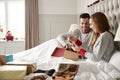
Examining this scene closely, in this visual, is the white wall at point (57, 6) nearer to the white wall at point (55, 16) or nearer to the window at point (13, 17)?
the white wall at point (55, 16)

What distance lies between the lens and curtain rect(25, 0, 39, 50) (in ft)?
17.6

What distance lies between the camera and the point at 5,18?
18.8 feet

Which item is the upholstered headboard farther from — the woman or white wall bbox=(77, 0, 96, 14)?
white wall bbox=(77, 0, 96, 14)

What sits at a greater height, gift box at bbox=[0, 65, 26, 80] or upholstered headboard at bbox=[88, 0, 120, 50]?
upholstered headboard at bbox=[88, 0, 120, 50]

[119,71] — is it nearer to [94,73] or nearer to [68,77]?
[94,73]

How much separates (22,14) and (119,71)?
4333 mm

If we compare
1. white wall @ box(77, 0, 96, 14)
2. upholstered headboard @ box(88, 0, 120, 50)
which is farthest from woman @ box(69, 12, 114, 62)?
white wall @ box(77, 0, 96, 14)

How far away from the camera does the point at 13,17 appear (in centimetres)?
578

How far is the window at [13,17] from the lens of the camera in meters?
5.74

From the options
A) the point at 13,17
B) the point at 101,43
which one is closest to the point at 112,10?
the point at 101,43

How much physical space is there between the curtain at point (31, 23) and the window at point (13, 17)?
445 mm

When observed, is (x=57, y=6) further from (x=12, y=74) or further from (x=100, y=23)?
(x=12, y=74)

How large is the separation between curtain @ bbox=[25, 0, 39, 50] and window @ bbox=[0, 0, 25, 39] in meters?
0.45

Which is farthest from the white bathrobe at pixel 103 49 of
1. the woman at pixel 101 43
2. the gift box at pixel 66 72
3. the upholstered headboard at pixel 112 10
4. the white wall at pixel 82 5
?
the white wall at pixel 82 5
